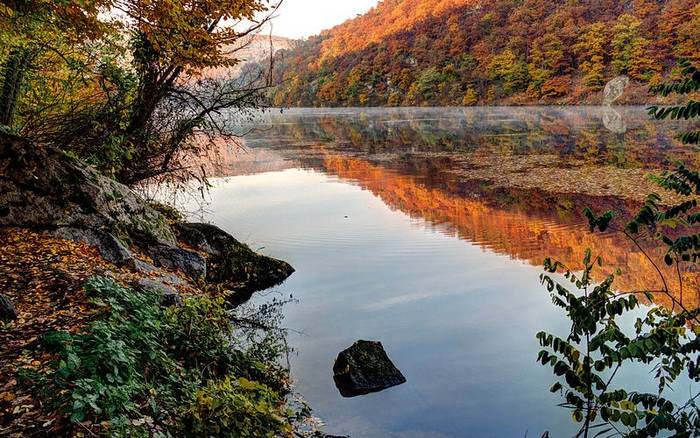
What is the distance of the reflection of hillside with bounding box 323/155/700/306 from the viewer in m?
11.6

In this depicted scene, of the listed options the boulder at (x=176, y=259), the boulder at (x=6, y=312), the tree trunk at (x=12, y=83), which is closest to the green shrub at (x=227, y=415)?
the boulder at (x=6, y=312)

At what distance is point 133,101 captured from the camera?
1282 centimetres

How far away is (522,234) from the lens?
1523cm

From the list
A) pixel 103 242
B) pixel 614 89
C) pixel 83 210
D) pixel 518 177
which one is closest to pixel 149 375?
pixel 103 242

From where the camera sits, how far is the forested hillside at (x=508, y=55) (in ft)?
278

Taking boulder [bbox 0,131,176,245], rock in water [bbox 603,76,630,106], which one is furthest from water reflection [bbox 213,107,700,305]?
rock in water [bbox 603,76,630,106]

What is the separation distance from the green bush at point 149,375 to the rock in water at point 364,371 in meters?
1.20

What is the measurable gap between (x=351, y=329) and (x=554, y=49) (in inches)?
4077

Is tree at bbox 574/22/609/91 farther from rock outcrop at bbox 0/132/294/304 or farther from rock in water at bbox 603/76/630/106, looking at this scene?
rock outcrop at bbox 0/132/294/304

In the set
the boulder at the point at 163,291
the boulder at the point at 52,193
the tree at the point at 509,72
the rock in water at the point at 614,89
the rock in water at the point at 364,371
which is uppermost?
the tree at the point at 509,72

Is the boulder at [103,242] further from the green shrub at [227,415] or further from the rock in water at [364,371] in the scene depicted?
the green shrub at [227,415]

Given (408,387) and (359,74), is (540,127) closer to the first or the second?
(408,387)

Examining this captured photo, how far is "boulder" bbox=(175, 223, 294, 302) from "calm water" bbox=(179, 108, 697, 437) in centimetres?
52

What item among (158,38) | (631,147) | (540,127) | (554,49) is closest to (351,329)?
(158,38)
